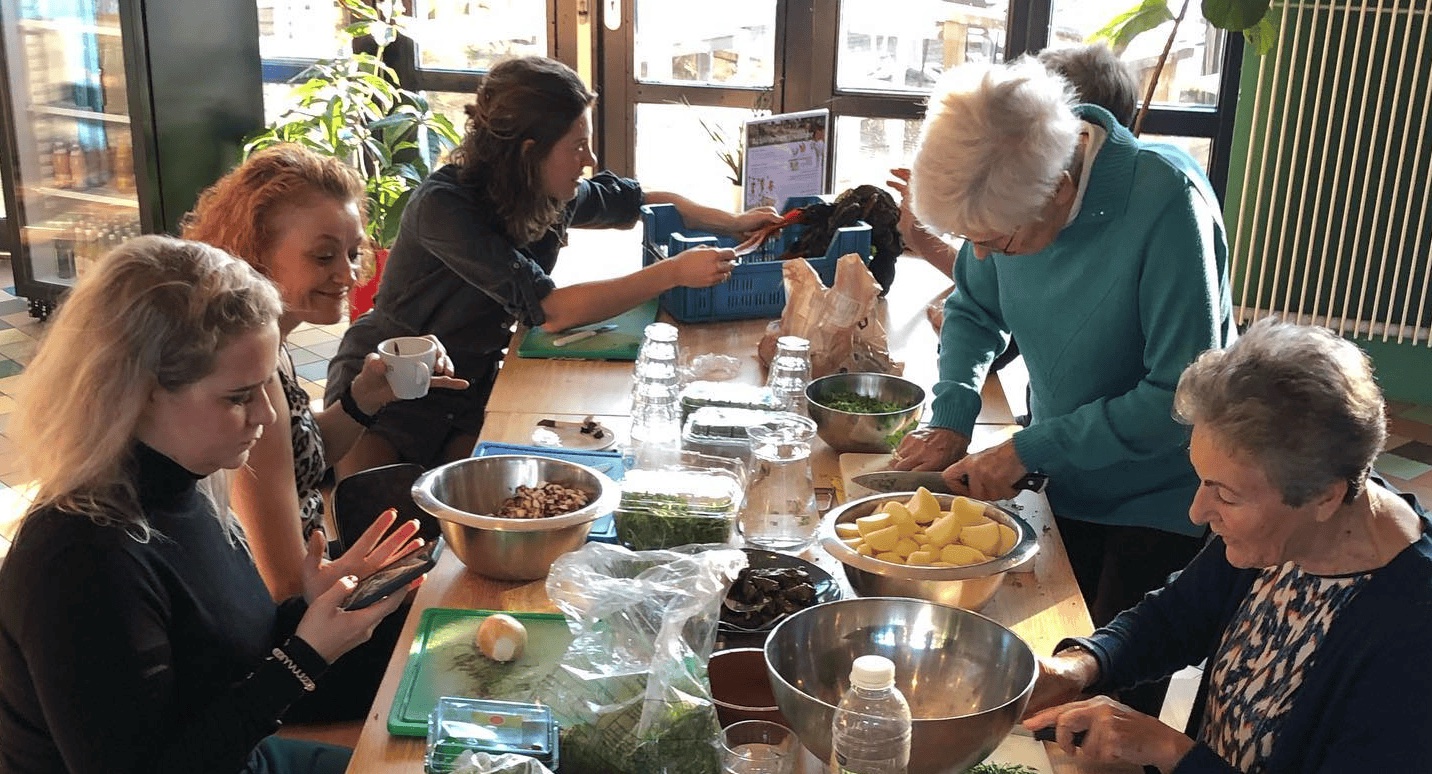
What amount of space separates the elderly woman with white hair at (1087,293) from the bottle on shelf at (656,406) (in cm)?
42

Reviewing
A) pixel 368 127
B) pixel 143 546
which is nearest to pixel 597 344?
pixel 143 546

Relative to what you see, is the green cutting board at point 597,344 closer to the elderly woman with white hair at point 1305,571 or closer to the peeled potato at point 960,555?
the peeled potato at point 960,555

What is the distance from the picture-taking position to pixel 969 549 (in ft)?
6.12

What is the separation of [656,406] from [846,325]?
53cm

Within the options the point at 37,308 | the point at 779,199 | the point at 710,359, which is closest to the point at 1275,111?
the point at 779,199

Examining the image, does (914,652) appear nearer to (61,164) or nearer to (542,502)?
(542,502)

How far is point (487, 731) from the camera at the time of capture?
150 cm

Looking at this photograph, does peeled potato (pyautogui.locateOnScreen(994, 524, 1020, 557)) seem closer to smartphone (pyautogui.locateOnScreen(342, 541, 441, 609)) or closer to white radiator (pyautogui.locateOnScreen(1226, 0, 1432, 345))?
smartphone (pyautogui.locateOnScreen(342, 541, 441, 609))

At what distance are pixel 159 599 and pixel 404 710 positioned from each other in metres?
0.33

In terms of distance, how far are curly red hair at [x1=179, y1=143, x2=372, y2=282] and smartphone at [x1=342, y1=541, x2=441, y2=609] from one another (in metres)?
0.79

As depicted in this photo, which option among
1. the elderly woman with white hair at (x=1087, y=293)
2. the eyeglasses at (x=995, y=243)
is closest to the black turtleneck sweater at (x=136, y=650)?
the elderly woman with white hair at (x=1087, y=293)

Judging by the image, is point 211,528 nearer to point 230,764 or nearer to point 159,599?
point 159,599

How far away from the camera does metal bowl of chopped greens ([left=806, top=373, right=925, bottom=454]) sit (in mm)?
2453

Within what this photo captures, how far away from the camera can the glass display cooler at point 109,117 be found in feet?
16.6
